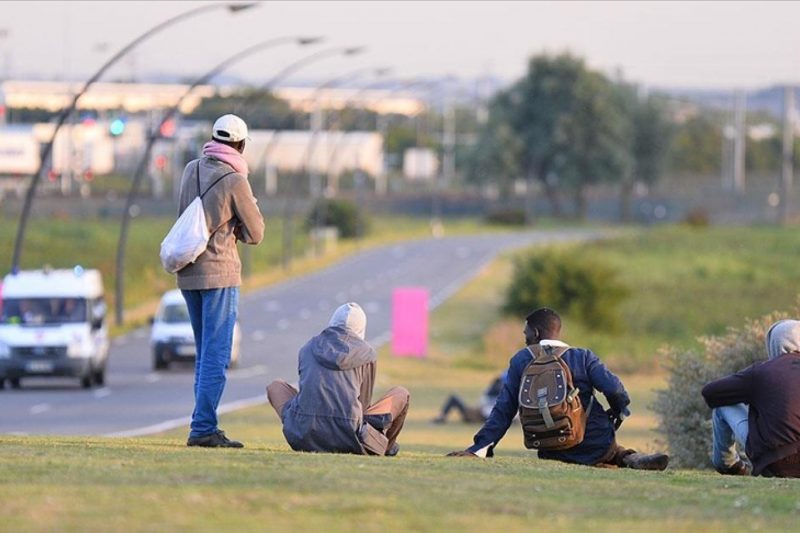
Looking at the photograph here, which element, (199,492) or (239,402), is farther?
(239,402)

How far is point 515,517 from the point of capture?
9.19 m

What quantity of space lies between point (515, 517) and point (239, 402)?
1044 inches

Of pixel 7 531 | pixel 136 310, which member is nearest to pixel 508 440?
pixel 7 531

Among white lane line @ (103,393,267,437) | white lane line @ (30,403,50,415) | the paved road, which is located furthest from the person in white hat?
white lane line @ (30,403,50,415)

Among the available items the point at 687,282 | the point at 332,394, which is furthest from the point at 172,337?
the point at 687,282

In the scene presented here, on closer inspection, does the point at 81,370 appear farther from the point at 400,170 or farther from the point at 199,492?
the point at 400,170

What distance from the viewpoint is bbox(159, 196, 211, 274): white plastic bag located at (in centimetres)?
1221

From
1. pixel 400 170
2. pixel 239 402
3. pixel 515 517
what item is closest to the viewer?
pixel 515 517

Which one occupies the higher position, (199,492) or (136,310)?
(199,492)

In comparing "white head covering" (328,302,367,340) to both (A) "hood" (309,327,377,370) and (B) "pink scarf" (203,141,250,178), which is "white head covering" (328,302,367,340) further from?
(B) "pink scarf" (203,141,250,178)

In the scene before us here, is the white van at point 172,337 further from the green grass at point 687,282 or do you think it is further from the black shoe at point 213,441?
the black shoe at point 213,441

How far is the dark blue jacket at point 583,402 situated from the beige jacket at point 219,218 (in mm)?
2074

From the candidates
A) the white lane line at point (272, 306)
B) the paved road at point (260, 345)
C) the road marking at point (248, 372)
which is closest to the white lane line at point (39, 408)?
the paved road at point (260, 345)

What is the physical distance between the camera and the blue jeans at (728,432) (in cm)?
1297
